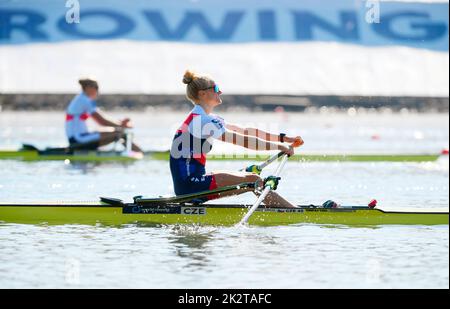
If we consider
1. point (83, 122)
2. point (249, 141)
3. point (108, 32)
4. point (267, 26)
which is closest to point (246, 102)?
point (267, 26)

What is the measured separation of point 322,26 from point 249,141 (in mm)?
27923

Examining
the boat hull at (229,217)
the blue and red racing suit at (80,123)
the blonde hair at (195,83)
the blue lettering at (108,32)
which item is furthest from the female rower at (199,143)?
the blue lettering at (108,32)

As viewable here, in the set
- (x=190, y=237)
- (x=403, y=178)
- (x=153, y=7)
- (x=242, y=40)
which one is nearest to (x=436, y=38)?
(x=242, y=40)

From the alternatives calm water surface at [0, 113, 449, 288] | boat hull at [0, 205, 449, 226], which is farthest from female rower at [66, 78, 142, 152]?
boat hull at [0, 205, 449, 226]

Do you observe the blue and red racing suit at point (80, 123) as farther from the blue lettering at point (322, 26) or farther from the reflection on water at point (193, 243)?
the blue lettering at point (322, 26)

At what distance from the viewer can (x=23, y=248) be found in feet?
38.5

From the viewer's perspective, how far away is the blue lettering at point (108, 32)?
40.1 meters

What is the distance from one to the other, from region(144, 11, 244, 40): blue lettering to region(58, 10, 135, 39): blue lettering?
82 cm

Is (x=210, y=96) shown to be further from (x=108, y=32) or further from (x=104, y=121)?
(x=108, y=32)

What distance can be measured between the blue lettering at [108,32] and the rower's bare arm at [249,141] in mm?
27728

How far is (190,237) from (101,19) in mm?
29330

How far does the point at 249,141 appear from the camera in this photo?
43.1 ft

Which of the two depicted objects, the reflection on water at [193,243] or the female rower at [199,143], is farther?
the female rower at [199,143]

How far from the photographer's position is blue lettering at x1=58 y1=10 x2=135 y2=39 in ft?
131
